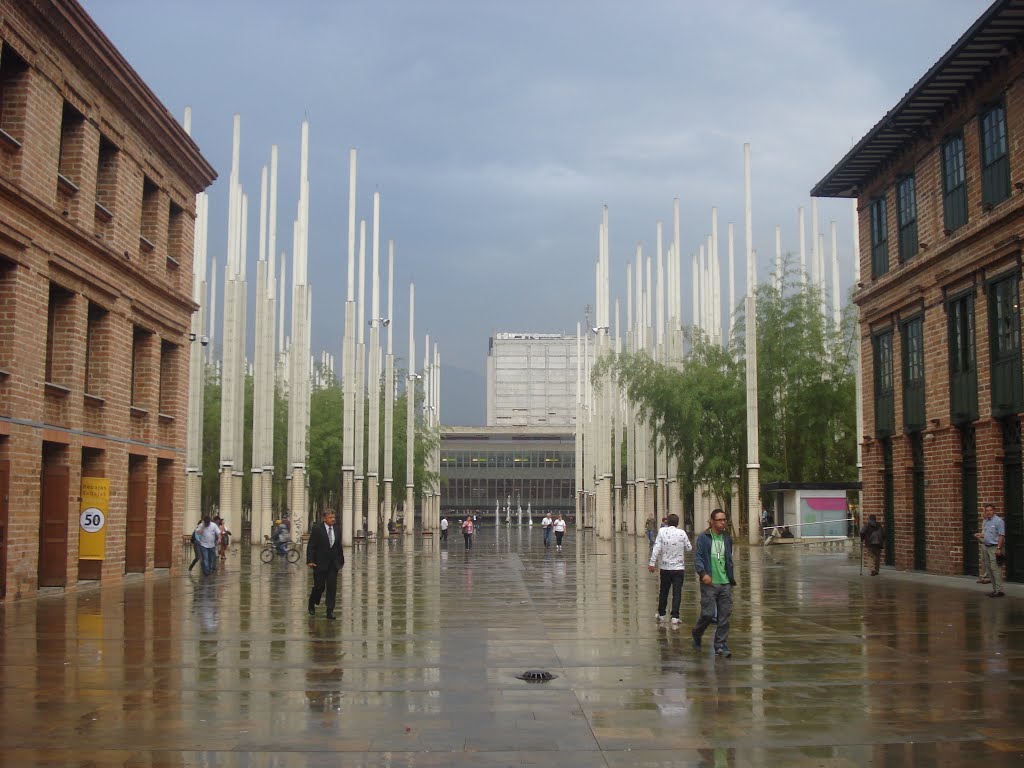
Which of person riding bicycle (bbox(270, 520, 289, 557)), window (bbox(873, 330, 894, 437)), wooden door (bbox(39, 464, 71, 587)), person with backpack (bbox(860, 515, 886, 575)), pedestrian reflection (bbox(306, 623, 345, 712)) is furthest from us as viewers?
person riding bicycle (bbox(270, 520, 289, 557))

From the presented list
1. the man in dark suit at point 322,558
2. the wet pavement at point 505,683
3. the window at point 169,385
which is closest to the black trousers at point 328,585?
the man in dark suit at point 322,558

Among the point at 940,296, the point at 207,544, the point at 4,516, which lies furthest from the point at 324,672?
the point at 940,296

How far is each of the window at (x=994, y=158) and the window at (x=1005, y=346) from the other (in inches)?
72.0

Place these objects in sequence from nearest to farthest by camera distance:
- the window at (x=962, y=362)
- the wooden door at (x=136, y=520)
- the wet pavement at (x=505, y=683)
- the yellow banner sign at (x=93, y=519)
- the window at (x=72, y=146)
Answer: the wet pavement at (x=505, y=683) → the window at (x=72, y=146) → the yellow banner sign at (x=93, y=519) → the window at (x=962, y=362) → the wooden door at (x=136, y=520)

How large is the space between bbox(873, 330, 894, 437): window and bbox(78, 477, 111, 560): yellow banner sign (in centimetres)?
1957

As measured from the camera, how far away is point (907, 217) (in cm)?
2952

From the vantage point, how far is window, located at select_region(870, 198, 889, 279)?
30.9 m

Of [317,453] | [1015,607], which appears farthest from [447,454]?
[1015,607]

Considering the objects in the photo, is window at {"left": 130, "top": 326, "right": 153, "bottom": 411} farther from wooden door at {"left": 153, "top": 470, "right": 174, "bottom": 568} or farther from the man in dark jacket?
the man in dark jacket

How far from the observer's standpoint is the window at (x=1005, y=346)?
23.4 metres

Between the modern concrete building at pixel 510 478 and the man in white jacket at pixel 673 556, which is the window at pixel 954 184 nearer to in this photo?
the man in white jacket at pixel 673 556

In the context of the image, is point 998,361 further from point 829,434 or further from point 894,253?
point 829,434

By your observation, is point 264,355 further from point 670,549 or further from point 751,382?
point 670,549

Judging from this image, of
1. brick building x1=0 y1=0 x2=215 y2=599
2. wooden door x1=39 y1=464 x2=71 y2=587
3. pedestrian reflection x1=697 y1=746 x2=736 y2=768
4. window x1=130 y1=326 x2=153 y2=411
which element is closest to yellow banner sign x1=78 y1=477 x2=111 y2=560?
brick building x1=0 y1=0 x2=215 y2=599
